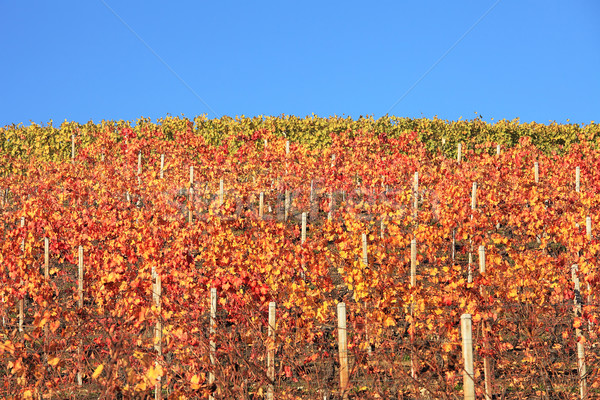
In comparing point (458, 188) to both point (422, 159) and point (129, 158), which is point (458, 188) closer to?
point (422, 159)

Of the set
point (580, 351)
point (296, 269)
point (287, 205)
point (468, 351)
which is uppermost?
point (287, 205)

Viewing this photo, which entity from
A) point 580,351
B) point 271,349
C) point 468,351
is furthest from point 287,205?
point 468,351

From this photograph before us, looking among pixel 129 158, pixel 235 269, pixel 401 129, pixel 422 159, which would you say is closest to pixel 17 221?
pixel 129 158

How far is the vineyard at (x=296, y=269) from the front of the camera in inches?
285

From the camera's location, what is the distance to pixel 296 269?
1069 centimetres

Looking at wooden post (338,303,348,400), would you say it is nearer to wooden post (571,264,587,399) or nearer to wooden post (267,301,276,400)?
wooden post (267,301,276,400)

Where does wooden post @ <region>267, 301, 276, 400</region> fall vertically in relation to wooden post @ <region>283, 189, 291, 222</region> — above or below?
below

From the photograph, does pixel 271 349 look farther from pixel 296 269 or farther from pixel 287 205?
pixel 287 205

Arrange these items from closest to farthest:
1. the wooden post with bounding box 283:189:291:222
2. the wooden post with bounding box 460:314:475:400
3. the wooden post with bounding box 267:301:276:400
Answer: the wooden post with bounding box 460:314:475:400, the wooden post with bounding box 267:301:276:400, the wooden post with bounding box 283:189:291:222

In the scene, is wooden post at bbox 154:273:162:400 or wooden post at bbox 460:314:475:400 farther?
wooden post at bbox 154:273:162:400

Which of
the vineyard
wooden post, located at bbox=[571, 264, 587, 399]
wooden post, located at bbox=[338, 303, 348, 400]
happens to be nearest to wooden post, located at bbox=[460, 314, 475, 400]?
the vineyard

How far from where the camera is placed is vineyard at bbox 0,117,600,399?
23.7 feet

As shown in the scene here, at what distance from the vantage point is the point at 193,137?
23.9 metres

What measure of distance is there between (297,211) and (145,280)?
30.9 ft
